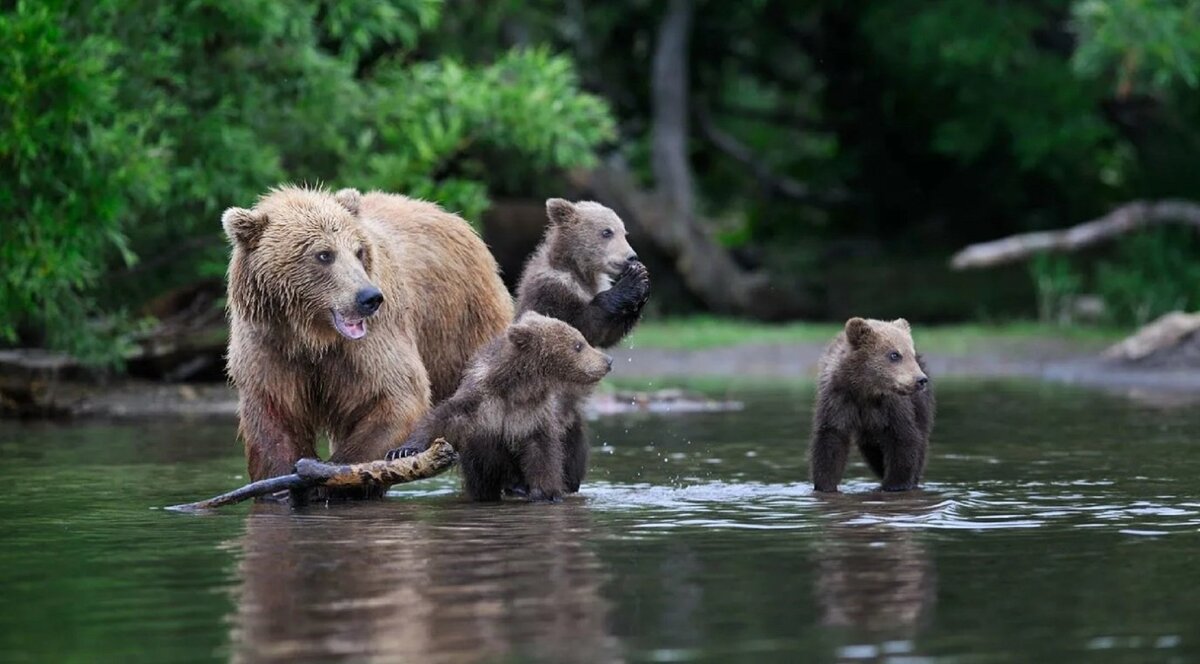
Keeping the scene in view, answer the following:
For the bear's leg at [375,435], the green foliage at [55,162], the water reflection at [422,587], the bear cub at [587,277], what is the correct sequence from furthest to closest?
the green foliage at [55,162], the bear cub at [587,277], the bear's leg at [375,435], the water reflection at [422,587]

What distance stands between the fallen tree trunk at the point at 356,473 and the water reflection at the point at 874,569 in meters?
1.78

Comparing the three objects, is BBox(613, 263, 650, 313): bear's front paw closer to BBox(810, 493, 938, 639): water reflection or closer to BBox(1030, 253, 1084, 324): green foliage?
BBox(810, 493, 938, 639): water reflection

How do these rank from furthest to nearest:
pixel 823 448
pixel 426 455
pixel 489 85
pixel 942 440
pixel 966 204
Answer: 1. pixel 966 204
2. pixel 489 85
3. pixel 942 440
4. pixel 823 448
5. pixel 426 455

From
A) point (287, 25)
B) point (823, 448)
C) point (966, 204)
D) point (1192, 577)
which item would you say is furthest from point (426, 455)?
point (966, 204)

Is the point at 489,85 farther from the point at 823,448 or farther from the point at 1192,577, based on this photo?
the point at 1192,577

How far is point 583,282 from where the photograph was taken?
425 inches

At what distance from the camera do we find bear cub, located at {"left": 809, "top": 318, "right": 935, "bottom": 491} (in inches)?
403

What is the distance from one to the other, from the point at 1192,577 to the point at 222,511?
4604 mm

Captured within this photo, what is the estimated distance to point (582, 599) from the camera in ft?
21.8

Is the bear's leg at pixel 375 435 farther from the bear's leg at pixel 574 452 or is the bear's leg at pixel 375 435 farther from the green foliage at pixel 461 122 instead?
the green foliage at pixel 461 122

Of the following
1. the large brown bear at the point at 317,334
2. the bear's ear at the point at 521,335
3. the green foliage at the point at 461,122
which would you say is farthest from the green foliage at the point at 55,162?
the bear's ear at the point at 521,335

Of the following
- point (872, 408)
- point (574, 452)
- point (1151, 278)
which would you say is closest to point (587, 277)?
point (574, 452)

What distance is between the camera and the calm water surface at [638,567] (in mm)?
5941

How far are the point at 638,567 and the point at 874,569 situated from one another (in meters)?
0.86
